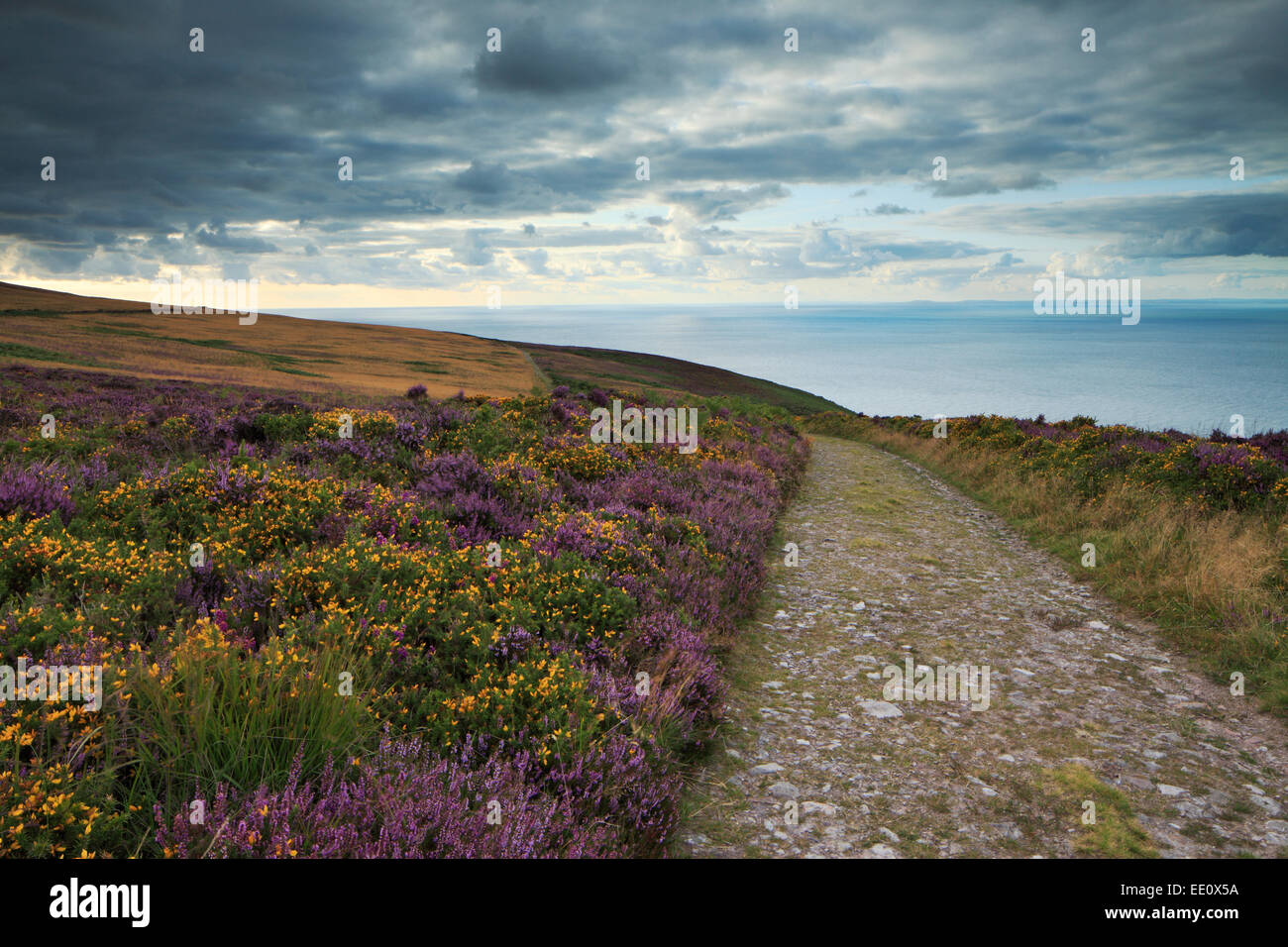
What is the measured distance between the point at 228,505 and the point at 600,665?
506 cm

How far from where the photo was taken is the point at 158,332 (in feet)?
248

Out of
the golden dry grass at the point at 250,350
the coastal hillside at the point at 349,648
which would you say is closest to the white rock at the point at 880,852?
the coastal hillside at the point at 349,648

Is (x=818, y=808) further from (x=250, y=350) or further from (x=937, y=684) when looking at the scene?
(x=250, y=350)

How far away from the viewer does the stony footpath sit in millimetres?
4668

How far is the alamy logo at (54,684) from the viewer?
3.72 m

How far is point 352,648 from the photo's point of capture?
523cm

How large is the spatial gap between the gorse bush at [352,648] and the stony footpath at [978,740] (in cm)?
70

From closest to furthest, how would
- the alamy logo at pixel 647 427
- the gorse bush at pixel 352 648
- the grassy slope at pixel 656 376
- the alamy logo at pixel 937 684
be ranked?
the gorse bush at pixel 352 648 < the alamy logo at pixel 937 684 < the alamy logo at pixel 647 427 < the grassy slope at pixel 656 376

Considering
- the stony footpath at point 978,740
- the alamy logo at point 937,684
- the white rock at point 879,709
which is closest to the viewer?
the stony footpath at point 978,740

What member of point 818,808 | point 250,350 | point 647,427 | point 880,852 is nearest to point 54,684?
point 818,808

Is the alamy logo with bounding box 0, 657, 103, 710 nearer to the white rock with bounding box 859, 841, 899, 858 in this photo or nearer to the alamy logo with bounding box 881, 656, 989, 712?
the white rock with bounding box 859, 841, 899, 858
